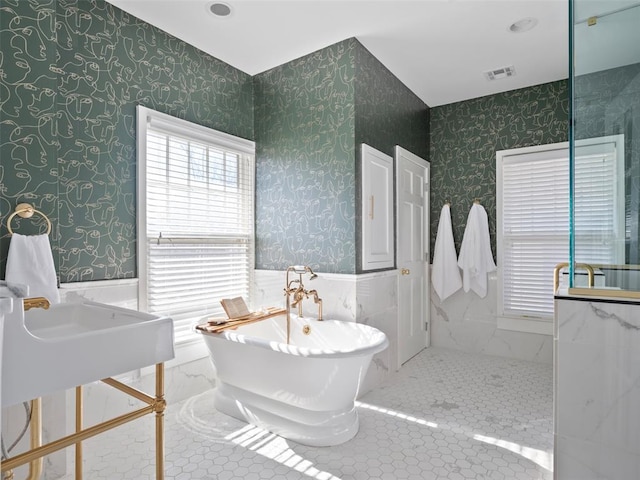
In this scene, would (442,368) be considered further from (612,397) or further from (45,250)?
(45,250)

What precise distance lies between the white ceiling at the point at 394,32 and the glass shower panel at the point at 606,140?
1143 millimetres

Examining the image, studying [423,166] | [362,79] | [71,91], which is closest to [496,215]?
[423,166]

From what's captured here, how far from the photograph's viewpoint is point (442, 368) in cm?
343

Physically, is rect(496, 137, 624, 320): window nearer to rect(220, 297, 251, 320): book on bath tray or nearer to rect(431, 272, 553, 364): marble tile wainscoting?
rect(431, 272, 553, 364): marble tile wainscoting

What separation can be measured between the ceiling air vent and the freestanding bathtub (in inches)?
102

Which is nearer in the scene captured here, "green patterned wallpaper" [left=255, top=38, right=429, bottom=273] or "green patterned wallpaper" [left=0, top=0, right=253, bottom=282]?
"green patterned wallpaper" [left=0, top=0, right=253, bottom=282]

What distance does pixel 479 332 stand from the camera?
12.7 ft

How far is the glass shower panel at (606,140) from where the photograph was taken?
138cm

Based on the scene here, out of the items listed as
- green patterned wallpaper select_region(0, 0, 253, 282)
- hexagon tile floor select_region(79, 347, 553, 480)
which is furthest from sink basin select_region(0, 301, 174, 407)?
hexagon tile floor select_region(79, 347, 553, 480)

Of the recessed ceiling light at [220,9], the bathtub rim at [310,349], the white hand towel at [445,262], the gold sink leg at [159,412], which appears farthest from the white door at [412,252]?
the gold sink leg at [159,412]

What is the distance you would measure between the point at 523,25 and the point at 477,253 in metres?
2.02

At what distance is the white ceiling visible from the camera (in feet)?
7.88

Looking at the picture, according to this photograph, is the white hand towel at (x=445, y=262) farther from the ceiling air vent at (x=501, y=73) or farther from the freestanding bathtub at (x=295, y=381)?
the freestanding bathtub at (x=295, y=381)

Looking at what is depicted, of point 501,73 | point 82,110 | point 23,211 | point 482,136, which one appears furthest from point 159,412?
point 482,136
